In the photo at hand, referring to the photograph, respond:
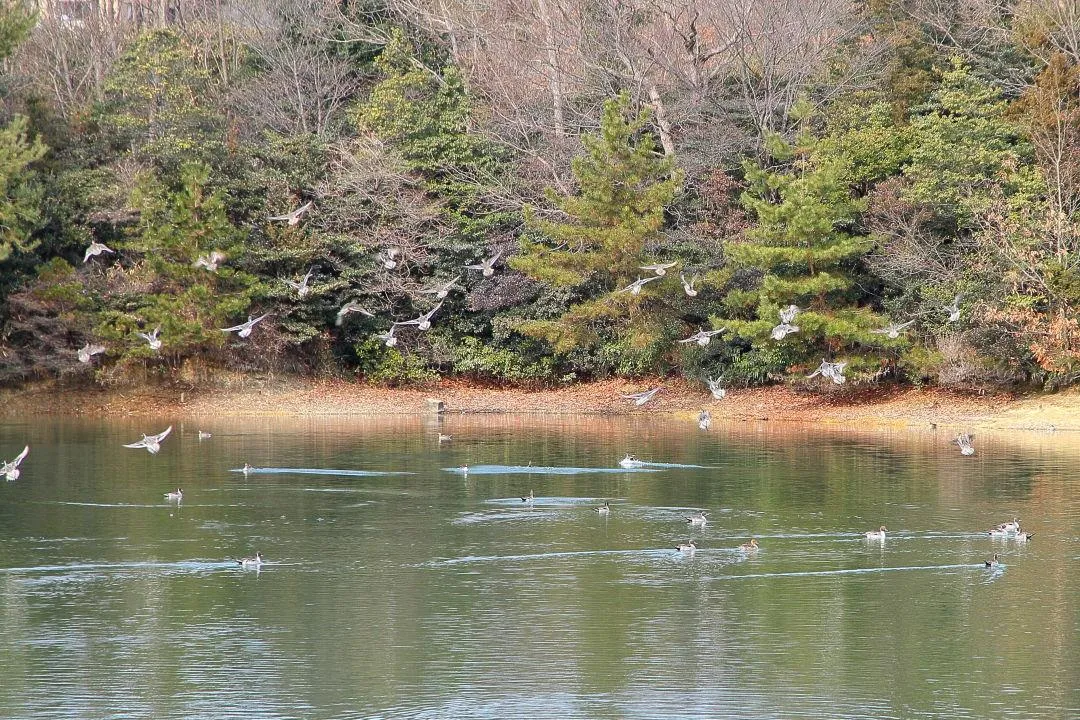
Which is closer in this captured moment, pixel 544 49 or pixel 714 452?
pixel 714 452

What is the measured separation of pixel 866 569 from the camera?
25859 millimetres

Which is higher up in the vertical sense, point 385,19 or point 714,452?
point 385,19

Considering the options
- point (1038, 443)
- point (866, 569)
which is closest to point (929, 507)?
point (866, 569)

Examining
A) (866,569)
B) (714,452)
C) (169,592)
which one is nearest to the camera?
(169,592)

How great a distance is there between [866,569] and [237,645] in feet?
33.8

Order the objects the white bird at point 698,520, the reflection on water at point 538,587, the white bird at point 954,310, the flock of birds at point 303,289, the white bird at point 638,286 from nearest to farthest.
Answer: the reflection on water at point 538,587 < the white bird at point 698,520 < the white bird at point 954,310 < the flock of birds at point 303,289 < the white bird at point 638,286

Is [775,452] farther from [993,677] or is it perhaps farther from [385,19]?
[385,19]

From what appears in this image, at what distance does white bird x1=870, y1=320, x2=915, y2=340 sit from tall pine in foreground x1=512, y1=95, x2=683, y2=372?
22.0ft

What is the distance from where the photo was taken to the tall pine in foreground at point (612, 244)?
49.3m

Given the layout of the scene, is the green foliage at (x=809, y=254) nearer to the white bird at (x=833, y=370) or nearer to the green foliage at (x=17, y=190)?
the white bird at (x=833, y=370)

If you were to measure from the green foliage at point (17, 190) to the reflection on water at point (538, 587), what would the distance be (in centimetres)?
1193

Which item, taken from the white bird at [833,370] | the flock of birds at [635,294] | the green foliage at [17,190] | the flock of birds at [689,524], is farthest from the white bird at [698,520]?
the green foliage at [17,190]

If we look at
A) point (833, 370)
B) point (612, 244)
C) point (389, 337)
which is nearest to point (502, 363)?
point (389, 337)

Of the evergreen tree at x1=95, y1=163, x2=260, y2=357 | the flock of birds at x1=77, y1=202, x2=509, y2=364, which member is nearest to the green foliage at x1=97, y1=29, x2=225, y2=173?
the evergreen tree at x1=95, y1=163, x2=260, y2=357
